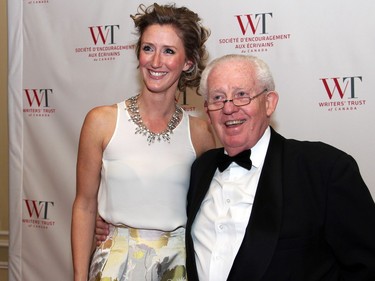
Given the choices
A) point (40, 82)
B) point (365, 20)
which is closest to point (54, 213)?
point (40, 82)

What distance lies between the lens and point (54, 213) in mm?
3367

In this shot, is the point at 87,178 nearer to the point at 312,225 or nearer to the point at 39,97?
the point at 312,225

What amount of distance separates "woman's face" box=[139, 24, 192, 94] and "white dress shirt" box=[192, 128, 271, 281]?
49 centimetres

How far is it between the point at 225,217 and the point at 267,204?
0.16 meters

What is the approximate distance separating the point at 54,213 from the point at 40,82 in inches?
35.0

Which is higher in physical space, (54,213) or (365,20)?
(365,20)

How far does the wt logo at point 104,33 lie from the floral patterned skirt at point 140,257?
154 cm

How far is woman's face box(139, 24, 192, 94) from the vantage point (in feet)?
6.75

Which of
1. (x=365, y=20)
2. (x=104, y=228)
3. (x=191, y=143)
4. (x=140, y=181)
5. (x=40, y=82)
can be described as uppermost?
(x=365, y=20)

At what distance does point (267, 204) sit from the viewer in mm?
1646

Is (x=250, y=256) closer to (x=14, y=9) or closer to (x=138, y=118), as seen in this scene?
(x=138, y=118)

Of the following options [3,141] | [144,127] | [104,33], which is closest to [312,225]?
[144,127]

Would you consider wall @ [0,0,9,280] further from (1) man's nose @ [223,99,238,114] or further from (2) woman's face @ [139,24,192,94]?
(1) man's nose @ [223,99,238,114]

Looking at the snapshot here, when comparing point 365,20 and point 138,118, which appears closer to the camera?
point 138,118
